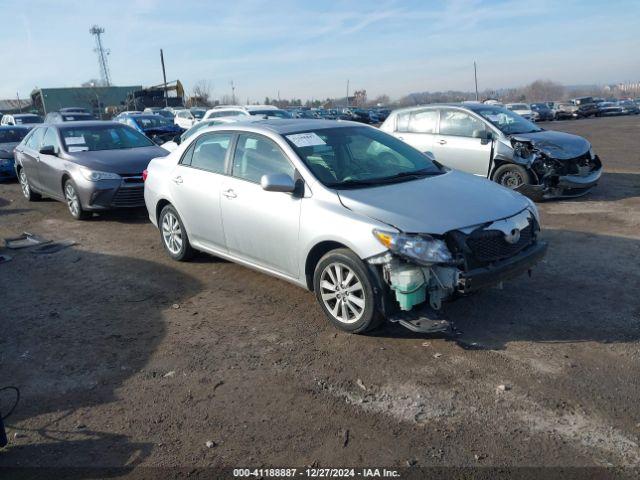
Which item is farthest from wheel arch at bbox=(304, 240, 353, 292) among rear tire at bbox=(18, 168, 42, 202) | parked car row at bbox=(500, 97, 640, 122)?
parked car row at bbox=(500, 97, 640, 122)

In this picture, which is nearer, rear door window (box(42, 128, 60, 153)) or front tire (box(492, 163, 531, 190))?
front tire (box(492, 163, 531, 190))

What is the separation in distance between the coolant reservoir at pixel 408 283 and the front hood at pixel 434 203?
296 millimetres

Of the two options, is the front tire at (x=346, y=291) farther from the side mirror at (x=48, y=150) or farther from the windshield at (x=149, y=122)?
the windshield at (x=149, y=122)

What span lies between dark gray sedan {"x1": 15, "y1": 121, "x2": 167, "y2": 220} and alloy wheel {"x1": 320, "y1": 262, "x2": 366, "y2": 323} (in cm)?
537

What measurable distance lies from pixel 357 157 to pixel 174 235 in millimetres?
2609

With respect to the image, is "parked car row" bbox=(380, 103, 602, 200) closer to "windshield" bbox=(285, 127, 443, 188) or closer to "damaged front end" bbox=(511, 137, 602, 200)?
"damaged front end" bbox=(511, 137, 602, 200)

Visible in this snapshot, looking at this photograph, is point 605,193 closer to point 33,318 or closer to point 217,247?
point 217,247

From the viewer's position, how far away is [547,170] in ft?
29.8

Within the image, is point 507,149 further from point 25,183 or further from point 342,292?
point 25,183

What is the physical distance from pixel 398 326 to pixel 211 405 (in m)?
1.77

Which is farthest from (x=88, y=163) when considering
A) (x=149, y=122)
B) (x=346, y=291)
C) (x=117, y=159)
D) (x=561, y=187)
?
(x=149, y=122)

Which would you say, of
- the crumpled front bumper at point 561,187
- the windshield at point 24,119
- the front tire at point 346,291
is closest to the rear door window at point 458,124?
the crumpled front bumper at point 561,187

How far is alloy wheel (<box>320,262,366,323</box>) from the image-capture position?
4.30 meters

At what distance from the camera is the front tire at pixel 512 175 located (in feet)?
29.7
